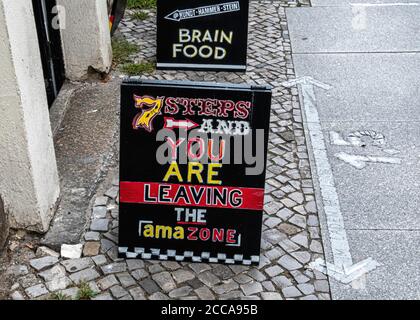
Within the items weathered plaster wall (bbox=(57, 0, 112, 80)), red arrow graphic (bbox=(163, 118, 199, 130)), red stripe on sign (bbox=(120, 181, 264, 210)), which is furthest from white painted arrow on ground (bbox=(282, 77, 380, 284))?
weathered plaster wall (bbox=(57, 0, 112, 80))

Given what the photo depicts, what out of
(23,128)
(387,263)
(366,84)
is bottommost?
(387,263)

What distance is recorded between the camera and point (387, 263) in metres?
4.54

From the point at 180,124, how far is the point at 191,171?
0.33 m

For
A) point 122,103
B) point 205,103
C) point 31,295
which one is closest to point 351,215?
point 205,103

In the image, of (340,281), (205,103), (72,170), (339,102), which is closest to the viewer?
(205,103)

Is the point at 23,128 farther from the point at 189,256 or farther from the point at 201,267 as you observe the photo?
the point at 201,267

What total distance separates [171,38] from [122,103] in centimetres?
309

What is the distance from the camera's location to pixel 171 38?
23.0 feet

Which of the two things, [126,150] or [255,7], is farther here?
[255,7]

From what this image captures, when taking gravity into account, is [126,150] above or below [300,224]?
above

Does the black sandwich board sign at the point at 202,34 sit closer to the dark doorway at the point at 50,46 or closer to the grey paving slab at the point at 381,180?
the dark doorway at the point at 50,46

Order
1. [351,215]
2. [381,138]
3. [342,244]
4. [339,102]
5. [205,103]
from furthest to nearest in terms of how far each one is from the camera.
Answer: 1. [339,102]
2. [381,138]
3. [351,215]
4. [342,244]
5. [205,103]

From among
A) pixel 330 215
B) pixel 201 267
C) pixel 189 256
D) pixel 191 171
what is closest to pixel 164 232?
pixel 189 256
